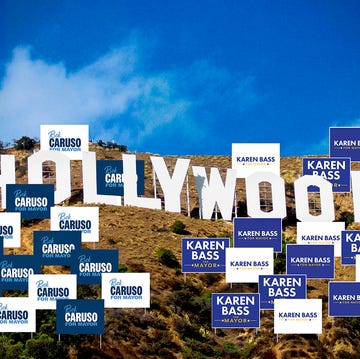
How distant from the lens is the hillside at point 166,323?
61188 millimetres

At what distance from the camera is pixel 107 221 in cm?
8262

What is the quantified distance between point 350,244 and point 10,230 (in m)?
23.2

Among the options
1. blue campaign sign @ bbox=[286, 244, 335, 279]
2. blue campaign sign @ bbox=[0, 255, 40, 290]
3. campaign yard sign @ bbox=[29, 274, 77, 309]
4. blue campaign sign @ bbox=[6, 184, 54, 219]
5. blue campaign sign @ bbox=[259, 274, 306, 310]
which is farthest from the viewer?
blue campaign sign @ bbox=[6, 184, 54, 219]

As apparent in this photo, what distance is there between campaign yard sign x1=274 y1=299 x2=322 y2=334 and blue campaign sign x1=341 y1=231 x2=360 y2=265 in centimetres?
969

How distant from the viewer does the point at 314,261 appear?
69.9m

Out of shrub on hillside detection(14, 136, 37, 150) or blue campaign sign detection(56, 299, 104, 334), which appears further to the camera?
shrub on hillside detection(14, 136, 37, 150)

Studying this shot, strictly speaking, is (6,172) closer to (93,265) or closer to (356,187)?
(93,265)

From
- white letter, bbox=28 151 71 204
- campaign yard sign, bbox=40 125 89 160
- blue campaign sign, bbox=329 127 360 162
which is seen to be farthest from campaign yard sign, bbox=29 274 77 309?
blue campaign sign, bbox=329 127 360 162

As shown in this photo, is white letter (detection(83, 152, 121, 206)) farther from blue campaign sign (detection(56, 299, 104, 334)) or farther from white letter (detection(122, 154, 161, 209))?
blue campaign sign (detection(56, 299, 104, 334))

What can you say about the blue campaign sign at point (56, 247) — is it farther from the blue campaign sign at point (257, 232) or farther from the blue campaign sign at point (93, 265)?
the blue campaign sign at point (257, 232)

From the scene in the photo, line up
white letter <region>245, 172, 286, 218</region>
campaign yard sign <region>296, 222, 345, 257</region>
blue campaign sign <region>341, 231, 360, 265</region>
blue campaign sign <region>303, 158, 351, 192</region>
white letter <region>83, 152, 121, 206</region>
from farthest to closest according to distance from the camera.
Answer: white letter <region>245, 172, 286, 218</region> → blue campaign sign <region>303, 158, 351, 192</region> → white letter <region>83, 152, 121, 206</region> → campaign yard sign <region>296, 222, 345, 257</region> → blue campaign sign <region>341, 231, 360, 265</region>

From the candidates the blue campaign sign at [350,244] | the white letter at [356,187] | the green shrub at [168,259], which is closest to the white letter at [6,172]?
the green shrub at [168,259]

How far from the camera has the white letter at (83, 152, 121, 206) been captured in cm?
8131

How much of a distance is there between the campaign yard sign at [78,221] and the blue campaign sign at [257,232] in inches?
372
